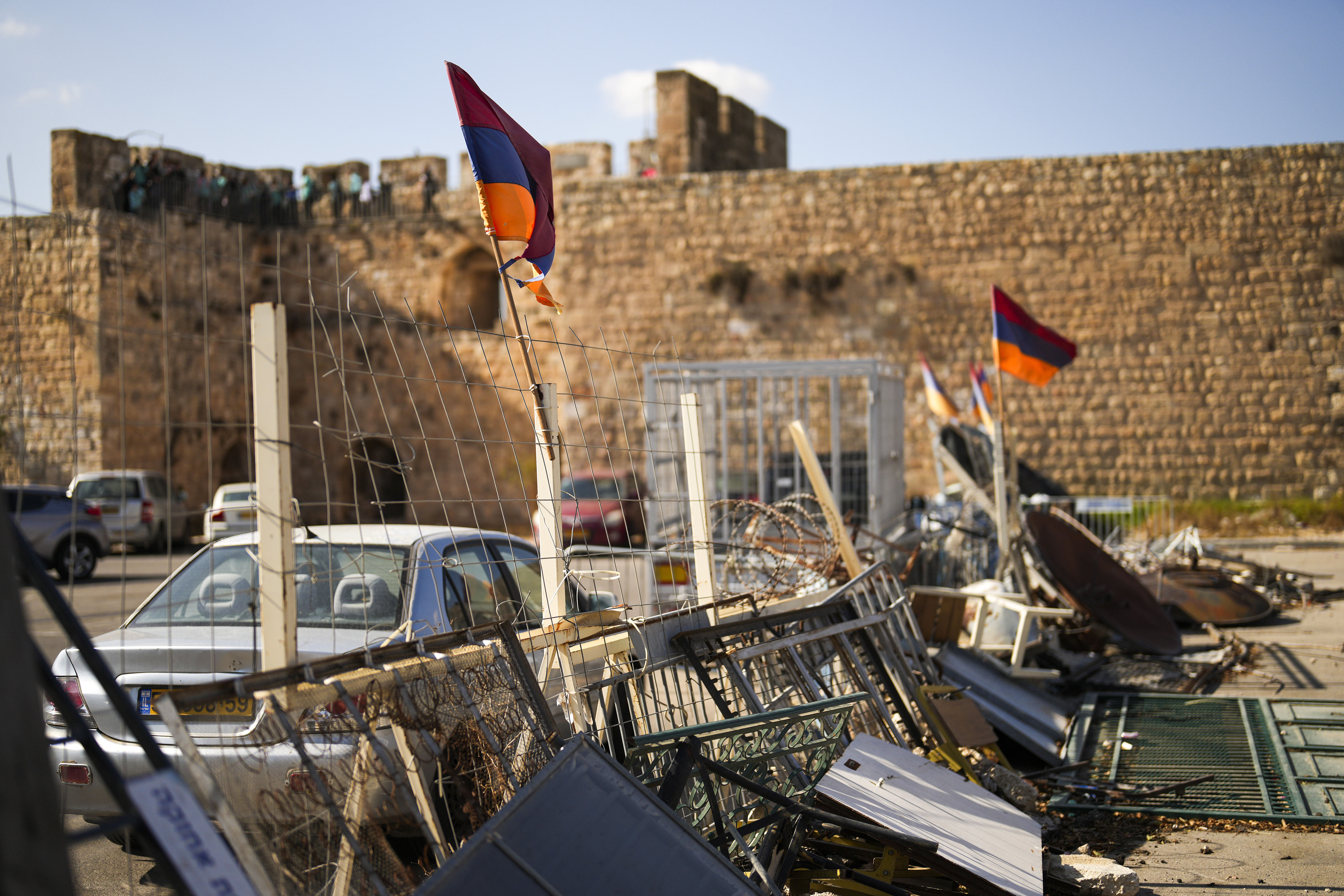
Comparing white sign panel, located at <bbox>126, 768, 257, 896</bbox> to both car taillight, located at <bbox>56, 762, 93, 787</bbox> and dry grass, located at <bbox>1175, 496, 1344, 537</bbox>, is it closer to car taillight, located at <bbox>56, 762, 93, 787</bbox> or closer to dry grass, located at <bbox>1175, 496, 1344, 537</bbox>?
car taillight, located at <bbox>56, 762, 93, 787</bbox>

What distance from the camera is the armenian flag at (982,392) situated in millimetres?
11305

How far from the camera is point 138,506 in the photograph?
1583 cm

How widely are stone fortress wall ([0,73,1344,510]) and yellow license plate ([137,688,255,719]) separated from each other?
12765 millimetres

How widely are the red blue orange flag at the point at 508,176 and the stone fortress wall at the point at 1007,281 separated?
12.8 meters

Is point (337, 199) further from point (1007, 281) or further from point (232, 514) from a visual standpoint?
point (1007, 281)

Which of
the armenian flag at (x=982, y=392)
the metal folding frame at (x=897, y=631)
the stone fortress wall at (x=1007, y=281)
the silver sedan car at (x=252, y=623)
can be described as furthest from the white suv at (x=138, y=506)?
the metal folding frame at (x=897, y=631)

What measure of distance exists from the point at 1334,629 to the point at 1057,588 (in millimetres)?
2910

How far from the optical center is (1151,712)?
251 inches

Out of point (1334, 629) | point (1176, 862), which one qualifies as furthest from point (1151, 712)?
point (1334, 629)

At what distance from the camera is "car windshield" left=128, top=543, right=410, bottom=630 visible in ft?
14.2

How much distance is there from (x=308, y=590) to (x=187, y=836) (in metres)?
2.55

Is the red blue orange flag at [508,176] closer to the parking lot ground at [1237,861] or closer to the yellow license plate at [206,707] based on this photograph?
the yellow license plate at [206,707]

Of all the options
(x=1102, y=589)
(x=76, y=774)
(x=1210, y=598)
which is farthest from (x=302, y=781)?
(x=1210, y=598)

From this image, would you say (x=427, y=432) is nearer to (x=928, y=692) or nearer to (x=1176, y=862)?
(x=928, y=692)
